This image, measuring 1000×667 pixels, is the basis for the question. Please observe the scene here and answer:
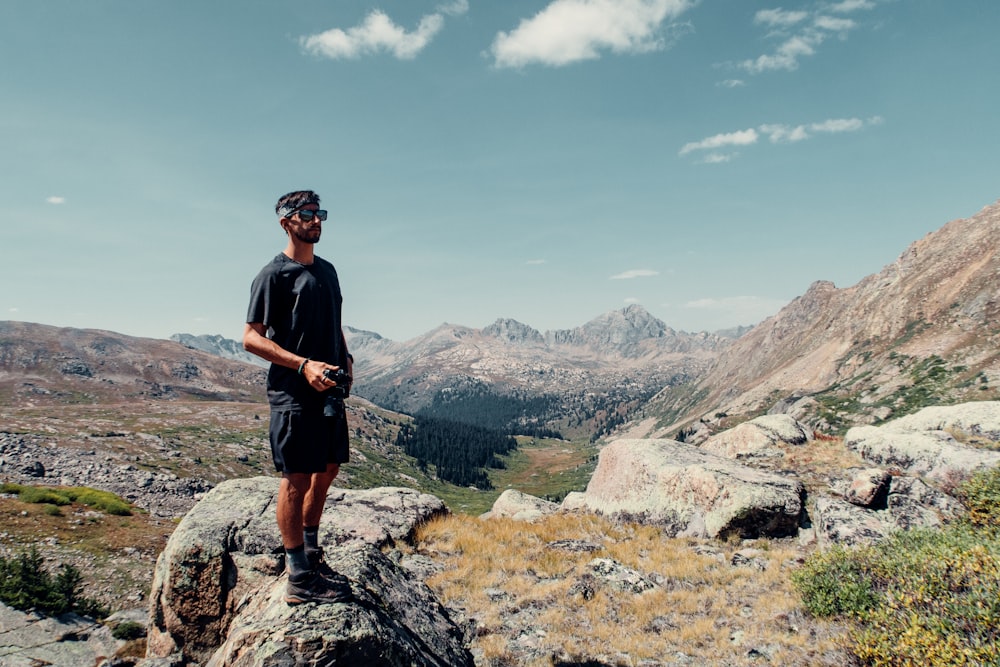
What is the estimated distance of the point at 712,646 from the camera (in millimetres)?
9062

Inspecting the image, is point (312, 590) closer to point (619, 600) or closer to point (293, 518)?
point (293, 518)

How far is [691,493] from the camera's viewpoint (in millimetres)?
17359

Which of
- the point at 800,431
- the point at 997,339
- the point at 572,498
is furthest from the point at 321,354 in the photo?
the point at 997,339

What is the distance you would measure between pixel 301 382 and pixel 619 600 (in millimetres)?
9717

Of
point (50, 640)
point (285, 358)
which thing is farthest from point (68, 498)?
point (285, 358)

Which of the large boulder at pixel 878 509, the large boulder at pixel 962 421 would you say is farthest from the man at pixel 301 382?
the large boulder at pixel 962 421

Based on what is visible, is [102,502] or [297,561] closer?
[297,561]

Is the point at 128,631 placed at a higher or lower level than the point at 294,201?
lower

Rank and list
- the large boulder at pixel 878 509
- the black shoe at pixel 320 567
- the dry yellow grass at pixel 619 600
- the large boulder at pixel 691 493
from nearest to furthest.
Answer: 1. the black shoe at pixel 320 567
2. the dry yellow grass at pixel 619 600
3. the large boulder at pixel 878 509
4. the large boulder at pixel 691 493

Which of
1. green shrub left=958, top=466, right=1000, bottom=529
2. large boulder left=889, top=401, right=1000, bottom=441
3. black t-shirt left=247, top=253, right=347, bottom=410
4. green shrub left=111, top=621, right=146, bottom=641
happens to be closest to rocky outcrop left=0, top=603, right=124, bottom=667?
green shrub left=111, top=621, right=146, bottom=641

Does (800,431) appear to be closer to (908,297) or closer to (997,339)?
(997,339)

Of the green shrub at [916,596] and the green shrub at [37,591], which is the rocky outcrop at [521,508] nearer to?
the green shrub at [916,596]

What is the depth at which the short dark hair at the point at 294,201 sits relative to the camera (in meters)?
6.40

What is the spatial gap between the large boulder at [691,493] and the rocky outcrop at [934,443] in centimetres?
492
